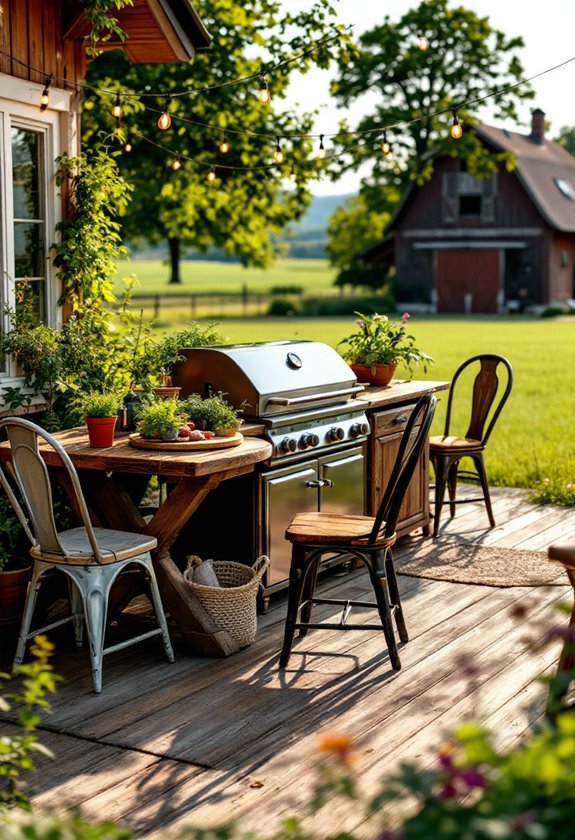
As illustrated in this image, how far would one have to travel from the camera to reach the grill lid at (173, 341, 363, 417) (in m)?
5.35

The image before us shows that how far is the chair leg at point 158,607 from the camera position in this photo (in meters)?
4.57

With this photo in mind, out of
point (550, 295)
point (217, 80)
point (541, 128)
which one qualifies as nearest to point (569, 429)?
point (217, 80)

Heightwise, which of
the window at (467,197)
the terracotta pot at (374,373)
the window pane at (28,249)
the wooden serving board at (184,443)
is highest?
the window at (467,197)

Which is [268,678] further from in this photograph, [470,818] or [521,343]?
[521,343]

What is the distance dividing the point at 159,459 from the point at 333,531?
2.55 feet

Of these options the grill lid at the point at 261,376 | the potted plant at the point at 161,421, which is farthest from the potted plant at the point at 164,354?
the potted plant at the point at 161,421

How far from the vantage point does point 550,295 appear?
110 ft

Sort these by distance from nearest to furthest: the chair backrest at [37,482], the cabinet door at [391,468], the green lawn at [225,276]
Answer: the chair backrest at [37,482] → the cabinet door at [391,468] → the green lawn at [225,276]

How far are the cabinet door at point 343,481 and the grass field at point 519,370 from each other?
2.46 ft

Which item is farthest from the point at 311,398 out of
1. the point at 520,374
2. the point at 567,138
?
the point at 567,138

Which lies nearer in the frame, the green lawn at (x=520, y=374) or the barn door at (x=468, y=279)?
the green lawn at (x=520, y=374)

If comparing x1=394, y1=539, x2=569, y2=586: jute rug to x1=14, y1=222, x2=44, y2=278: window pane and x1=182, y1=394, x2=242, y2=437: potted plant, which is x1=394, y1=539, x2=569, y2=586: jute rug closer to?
x1=182, y1=394, x2=242, y2=437: potted plant

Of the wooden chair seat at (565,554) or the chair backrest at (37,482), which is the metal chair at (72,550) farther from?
the wooden chair seat at (565,554)

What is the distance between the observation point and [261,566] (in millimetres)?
5281
